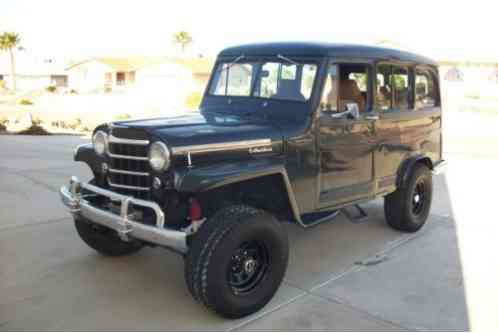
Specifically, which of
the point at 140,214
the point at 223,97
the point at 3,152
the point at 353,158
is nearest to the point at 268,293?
the point at 140,214

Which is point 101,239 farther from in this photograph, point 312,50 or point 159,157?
point 312,50

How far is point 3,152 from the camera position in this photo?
401 inches

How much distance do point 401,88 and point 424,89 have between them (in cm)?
66

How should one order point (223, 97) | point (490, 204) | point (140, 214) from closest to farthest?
point (140, 214)
point (223, 97)
point (490, 204)

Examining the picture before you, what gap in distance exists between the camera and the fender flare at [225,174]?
10.8 ft

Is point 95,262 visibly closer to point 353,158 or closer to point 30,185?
point 353,158

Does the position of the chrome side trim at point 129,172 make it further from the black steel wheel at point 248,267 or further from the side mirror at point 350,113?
the side mirror at point 350,113

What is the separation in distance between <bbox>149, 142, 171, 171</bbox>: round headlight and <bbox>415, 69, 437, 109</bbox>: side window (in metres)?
3.41

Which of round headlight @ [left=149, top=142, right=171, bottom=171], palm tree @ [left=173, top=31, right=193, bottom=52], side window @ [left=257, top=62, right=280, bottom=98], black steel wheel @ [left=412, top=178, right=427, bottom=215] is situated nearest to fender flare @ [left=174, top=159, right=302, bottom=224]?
round headlight @ [left=149, top=142, right=171, bottom=171]

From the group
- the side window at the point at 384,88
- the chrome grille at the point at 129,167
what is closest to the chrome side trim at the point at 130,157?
the chrome grille at the point at 129,167

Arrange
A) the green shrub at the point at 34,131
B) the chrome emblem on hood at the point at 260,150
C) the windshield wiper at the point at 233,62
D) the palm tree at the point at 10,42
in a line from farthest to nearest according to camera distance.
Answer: the palm tree at the point at 10,42
the green shrub at the point at 34,131
the windshield wiper at the point at 233,62
the chrome emblem on hood at the point at 260,150

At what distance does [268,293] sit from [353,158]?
166 centimetres

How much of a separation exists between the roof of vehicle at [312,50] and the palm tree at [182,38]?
243ft

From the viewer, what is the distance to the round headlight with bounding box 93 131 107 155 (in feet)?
13.1
